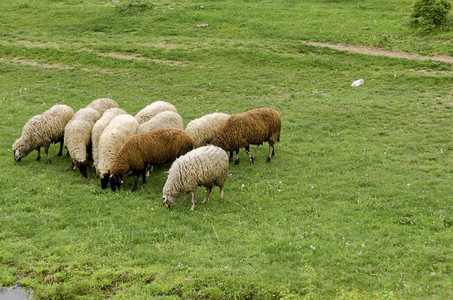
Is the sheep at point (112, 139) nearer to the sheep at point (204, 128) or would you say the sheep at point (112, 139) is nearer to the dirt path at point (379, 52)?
the sheep at point (204, 128)

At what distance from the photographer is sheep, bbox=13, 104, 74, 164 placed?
653 inches

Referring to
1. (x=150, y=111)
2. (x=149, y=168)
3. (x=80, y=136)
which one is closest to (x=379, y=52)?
(x=150, y=111)

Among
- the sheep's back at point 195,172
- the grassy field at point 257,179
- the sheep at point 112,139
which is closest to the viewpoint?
the grassy field at point 257,179

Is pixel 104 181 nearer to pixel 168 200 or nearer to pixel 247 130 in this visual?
pixel 168 200

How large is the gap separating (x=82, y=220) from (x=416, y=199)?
30.9 ft

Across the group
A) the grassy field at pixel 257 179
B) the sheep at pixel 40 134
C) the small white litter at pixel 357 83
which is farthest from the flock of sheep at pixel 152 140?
the small white litter at pixel 357 83

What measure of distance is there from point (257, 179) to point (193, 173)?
3.01 metres

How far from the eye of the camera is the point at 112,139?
603 inches

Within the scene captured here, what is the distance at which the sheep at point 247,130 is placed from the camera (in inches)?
642

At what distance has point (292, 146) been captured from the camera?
1823 centimetres

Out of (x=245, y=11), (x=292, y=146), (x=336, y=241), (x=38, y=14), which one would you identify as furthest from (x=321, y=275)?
(x=38, y=14)

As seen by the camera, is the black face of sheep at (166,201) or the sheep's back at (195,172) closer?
the sheep's back at (195,172)

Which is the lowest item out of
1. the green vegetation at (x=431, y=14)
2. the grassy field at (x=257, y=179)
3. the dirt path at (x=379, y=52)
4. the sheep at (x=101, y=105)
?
the grassy field at (x=257, y=179)

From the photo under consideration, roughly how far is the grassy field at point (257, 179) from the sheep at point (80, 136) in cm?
53
